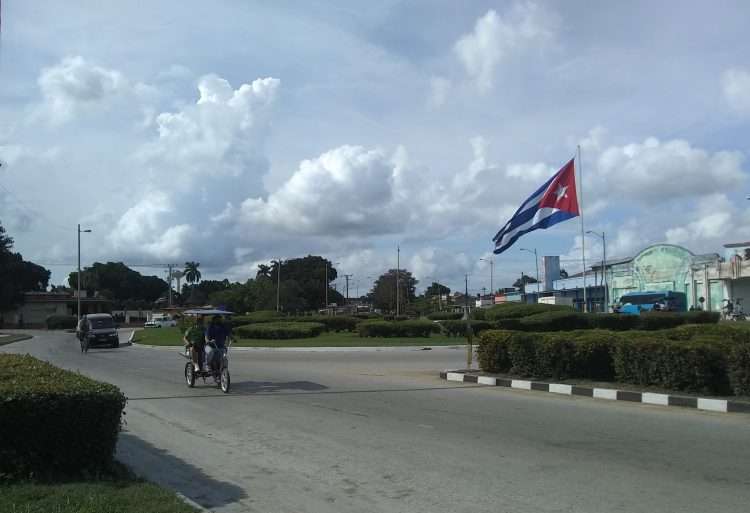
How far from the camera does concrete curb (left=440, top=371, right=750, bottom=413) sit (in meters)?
11.7

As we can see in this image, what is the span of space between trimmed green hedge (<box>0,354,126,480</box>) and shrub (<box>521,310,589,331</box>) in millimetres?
29995

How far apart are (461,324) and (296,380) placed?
2176cm

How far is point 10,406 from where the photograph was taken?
639 centimetres

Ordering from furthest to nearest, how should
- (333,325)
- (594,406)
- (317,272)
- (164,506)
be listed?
1. (317,272)
2. (333,325)
3. (594,406)
4. (164,506)

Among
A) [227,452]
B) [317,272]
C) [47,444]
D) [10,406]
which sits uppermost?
[317,272]

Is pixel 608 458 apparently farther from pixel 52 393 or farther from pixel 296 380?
pixel 296 380

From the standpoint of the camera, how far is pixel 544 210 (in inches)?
807

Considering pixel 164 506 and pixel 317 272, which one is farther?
pixel 317 272

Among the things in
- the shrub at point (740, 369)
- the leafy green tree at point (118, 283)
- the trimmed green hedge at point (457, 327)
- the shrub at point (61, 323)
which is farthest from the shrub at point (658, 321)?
the leafy green tree at point (118, 283)

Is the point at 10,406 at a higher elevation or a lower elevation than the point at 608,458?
higher

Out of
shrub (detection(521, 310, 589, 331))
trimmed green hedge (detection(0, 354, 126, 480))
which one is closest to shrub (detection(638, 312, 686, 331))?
shrub (detection(521, 310, 589, 331))

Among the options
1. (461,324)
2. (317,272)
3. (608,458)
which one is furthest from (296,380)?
(317,272)

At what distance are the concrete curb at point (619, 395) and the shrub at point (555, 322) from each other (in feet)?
61.6

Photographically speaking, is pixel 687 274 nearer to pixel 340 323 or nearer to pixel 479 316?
pixel 479 316
